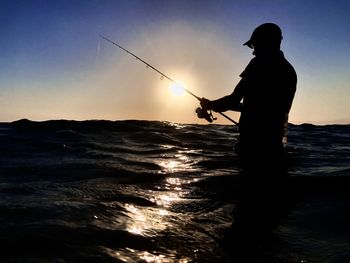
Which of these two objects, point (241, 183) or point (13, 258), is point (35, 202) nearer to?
point (13, 258)

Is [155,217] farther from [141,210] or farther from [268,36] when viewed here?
[268,36]

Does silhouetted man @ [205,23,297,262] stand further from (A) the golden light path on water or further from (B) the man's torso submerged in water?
(A) the golden light path on water

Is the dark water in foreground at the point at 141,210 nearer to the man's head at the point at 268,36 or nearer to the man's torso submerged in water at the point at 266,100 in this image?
the man's torso submerged in water at the point at 266,100

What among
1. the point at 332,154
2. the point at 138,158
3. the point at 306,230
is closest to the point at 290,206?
the point at 306,230

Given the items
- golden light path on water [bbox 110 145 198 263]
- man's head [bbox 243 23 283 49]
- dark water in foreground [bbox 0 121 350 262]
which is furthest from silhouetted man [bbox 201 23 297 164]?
golden light path on water [bbox 110 145 198 263]

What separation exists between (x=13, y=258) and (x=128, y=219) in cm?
149

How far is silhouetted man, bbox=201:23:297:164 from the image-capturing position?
22.6 ft

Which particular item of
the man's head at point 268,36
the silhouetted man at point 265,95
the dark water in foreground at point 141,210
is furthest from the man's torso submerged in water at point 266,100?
the dark water in foreground at point 141,210

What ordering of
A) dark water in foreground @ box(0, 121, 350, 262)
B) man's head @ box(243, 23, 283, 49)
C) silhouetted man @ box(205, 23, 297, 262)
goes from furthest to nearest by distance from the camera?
man's head @ box(243, 23, 283, 49)
silhouetted man @ box(205, 23, 297, 262)
dark water in foreground @ box(0, 121, 350, 262)

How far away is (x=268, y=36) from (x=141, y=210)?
167 inches

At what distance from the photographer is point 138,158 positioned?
30.3ft

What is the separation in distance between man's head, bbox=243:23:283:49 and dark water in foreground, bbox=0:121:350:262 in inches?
97.2

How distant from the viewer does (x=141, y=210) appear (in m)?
4.77

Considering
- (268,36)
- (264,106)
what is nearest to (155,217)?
(264,106)
